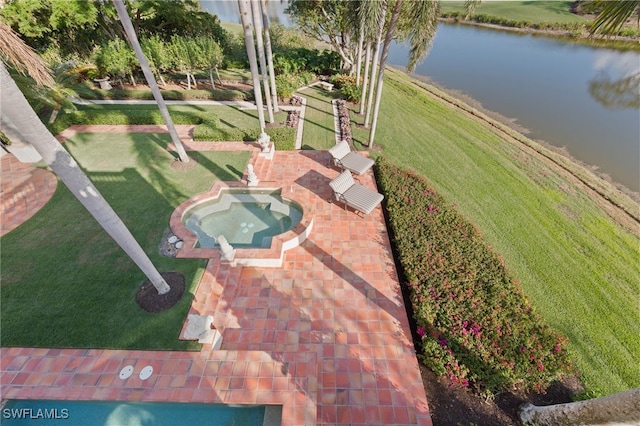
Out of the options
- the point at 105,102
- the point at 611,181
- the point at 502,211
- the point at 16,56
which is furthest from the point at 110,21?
the point at 611,181

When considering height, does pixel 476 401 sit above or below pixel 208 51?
below

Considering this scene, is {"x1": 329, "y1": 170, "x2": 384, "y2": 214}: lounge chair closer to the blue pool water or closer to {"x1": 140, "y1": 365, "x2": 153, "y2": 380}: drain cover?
the blue pool water

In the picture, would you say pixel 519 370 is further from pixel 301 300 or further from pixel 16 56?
pixel 16 56

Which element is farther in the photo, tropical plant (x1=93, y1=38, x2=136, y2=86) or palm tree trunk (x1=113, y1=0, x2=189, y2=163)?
tropical plant (x1=93, y1=38, x2=136, y2=86)

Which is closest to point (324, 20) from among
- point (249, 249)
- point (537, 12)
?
point (249, 249)

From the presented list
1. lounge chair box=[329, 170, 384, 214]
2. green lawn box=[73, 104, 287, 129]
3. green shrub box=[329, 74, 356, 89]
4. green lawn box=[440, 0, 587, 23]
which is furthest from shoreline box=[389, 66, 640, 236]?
green lawn box=[440, 0, 587, 23]

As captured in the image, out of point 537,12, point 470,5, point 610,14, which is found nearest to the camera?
point 610,14

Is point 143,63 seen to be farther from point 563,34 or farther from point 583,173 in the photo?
point 563,34
